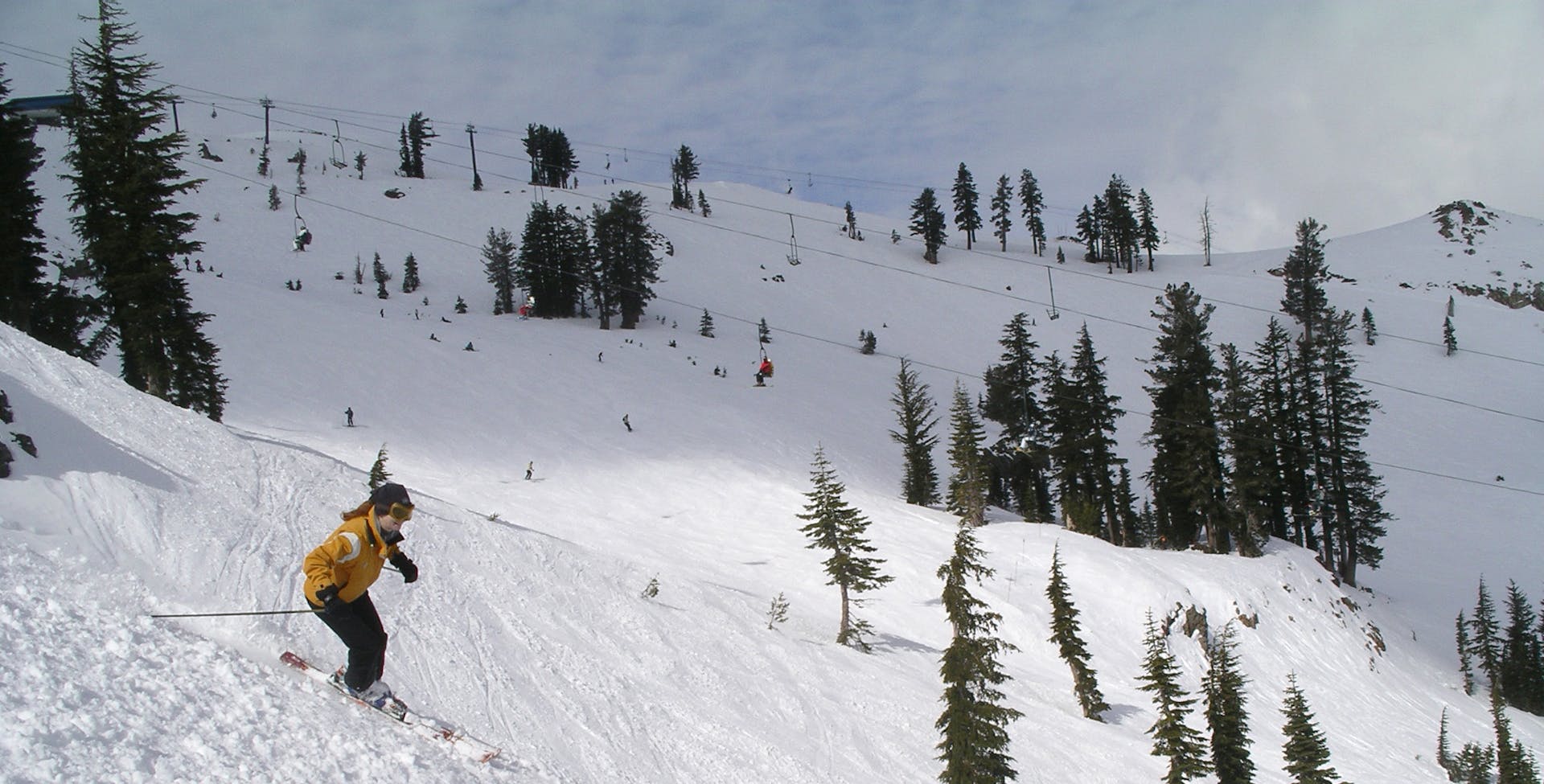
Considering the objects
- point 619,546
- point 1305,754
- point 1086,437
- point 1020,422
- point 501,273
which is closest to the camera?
point 1305,754

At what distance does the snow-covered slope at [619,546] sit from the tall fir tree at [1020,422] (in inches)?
268

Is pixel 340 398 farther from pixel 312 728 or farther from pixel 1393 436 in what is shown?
pixel 1393 436

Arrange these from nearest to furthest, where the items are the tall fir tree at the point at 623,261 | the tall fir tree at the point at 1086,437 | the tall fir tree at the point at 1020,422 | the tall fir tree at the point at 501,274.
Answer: the tall fir tree at the point at 1086,437, the tall fir tree at the point at 1020,422, the tall fir tree at the point at 623,261, the tall fir tree at the point at 501,274

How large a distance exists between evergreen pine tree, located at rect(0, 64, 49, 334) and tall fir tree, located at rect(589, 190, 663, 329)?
142 ft

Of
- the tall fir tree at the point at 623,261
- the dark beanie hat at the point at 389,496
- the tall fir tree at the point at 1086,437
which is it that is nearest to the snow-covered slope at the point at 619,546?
the dark beanie hat at the point at 389,496

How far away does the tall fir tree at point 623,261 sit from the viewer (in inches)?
2854

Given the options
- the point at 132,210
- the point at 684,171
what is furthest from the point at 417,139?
the point at 132,210

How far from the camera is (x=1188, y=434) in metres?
39.6

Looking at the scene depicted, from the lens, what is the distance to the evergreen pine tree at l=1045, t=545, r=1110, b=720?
25.0m

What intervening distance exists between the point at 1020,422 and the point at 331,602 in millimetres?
42677

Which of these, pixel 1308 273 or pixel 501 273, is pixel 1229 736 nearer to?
pixel 1308 273

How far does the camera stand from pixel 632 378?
178 ft

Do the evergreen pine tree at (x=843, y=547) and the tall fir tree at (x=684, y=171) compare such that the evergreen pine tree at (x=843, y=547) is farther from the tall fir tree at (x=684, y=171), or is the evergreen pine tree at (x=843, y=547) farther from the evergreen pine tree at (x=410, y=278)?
the tall fir tree at (x=684, y=171)

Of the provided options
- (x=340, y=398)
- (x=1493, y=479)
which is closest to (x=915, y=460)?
(x=340, y=398)
